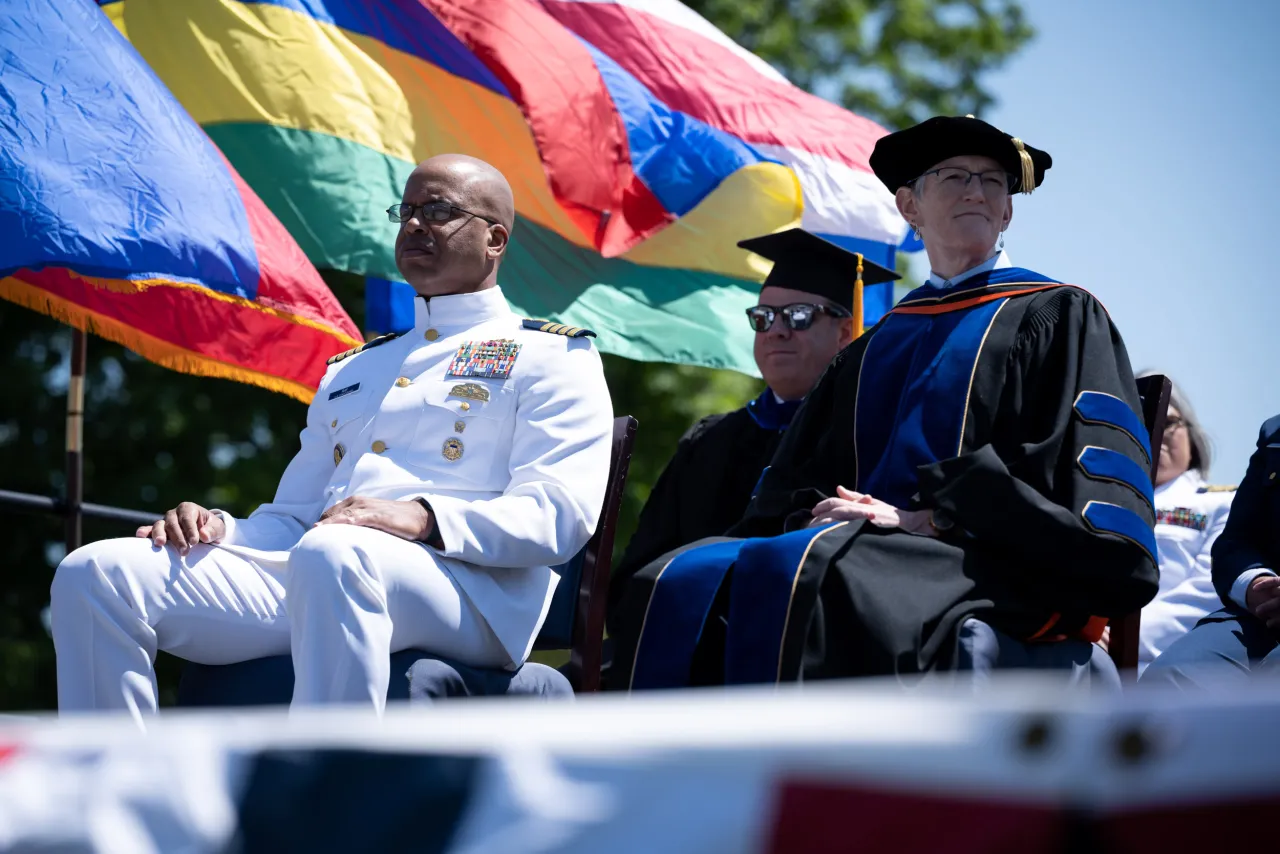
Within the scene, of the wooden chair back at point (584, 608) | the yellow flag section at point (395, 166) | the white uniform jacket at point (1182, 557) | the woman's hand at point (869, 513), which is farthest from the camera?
the yellow flag section at point (395, 166)

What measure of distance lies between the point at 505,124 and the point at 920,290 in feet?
13.3

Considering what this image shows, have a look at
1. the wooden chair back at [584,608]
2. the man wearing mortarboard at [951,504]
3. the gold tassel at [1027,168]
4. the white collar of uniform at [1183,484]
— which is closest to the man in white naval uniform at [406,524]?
the wooden chair back at [584,608]

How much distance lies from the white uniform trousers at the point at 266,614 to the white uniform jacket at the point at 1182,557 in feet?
9.52

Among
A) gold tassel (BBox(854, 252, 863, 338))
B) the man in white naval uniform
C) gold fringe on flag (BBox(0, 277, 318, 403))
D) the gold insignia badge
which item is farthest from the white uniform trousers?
gold fringe on flag (BBox(0, 277, 318, 403))

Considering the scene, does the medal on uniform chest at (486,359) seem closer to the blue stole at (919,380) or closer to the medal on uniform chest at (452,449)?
the medal on uniform chest at (452,449)

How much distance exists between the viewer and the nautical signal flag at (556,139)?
6.88 metres

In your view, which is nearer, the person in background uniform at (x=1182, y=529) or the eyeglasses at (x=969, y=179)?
the eyeglasses at (x=969, y=179)

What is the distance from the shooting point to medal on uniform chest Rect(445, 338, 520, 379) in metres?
4.02

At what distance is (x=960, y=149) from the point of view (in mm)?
4207

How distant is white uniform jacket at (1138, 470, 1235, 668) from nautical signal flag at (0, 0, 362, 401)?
10.6 ft

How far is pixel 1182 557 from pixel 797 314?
1.74 metres

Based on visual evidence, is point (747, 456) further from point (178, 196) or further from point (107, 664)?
point (107, 664)

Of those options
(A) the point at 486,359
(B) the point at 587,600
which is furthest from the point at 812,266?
(B) the point at 587,600

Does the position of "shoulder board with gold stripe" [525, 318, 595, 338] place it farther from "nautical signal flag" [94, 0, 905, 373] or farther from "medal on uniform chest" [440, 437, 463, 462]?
"nautical signal flag" [94, 0, 905, 373]
